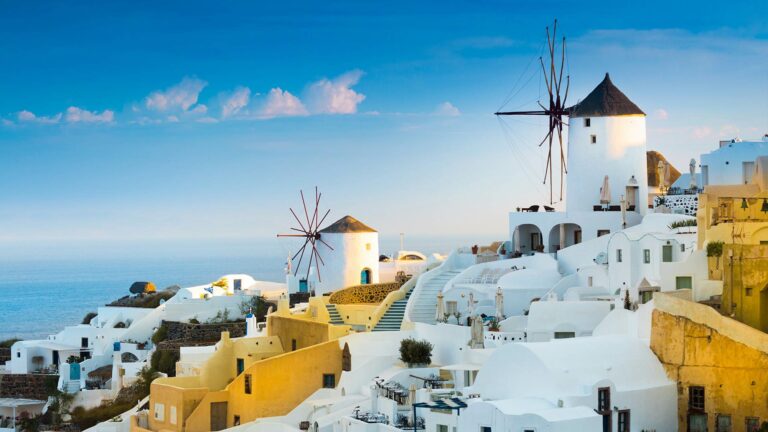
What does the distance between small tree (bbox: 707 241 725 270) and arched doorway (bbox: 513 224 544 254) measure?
10806 millimetres

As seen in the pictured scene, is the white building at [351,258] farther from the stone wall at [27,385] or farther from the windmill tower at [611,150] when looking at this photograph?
the stone wall at [27,385]

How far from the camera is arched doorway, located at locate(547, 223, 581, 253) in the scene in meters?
43.5

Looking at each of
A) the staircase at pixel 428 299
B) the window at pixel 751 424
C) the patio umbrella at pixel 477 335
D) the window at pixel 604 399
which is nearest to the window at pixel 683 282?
the window at pixel 751 424

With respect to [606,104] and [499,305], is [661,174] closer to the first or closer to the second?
[606,104]

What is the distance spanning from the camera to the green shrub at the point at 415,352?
36656 millimetres

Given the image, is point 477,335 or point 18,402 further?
point 18,402

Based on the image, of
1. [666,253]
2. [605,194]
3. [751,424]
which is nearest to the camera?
[751,424]

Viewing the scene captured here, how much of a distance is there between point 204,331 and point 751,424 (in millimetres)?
22028

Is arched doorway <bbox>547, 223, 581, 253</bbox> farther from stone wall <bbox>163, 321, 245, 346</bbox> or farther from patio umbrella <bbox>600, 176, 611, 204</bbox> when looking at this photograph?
stone wall <bbox>163, 321, 245, 346</bbox>

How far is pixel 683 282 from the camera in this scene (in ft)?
113

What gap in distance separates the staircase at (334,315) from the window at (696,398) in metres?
13.2

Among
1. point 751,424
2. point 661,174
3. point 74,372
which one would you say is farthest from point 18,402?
point 751,424

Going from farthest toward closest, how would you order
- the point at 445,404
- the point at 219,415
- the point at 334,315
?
the point at 334,315
the point at 219,415
the point at 445,404

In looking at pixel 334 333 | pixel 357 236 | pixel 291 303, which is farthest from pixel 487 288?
pixel 291 303
